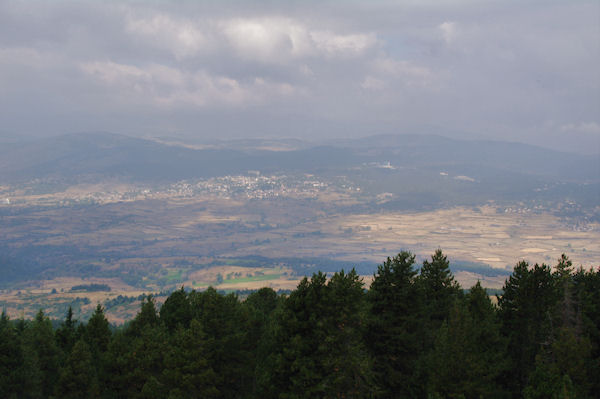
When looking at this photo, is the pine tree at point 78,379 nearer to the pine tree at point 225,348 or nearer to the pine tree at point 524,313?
the pine tree at point 225,348

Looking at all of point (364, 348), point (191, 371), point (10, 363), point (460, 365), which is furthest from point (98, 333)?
point (460, 365)

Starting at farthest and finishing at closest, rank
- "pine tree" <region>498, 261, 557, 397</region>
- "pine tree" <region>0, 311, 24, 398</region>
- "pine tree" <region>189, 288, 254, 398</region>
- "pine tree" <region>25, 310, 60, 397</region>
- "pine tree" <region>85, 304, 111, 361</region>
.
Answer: "pine tree" <region>85, 304, 111, 361</region> → "pine tree" <region>25, 310, 60, 397</region> → "pine tree" <region>0, 311, 24, 398</region> → "pine tree" <region>189, 288, 254, 398</region> → "pine tree" <region>498, 261, 557, 397</region>

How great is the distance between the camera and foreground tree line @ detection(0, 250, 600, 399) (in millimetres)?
25625

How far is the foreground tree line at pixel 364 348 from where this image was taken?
25625mm

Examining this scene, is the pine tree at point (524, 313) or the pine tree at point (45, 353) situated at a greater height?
the pine tree at point (524, 313)

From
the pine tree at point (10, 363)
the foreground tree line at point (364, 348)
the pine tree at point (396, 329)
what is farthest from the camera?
the pine tree at point (10, 363)

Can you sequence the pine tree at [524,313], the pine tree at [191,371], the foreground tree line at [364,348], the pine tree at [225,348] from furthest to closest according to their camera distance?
the pine tree at [225,348] → the pine tree at [524,313] → the pine tree at [191,371] → the foreground tree line at [364,348]

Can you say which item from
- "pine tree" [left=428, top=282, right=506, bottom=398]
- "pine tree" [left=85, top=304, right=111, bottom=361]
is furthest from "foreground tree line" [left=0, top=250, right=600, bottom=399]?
"pine tree" [left=85, top=304, right=111, bottom=361]

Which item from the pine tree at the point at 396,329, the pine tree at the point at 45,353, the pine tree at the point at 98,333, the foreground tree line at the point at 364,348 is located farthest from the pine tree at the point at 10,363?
the pine tree at the point at 396,329

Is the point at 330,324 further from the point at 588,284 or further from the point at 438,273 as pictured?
the point at 588,284

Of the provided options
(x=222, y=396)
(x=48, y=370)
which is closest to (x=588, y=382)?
(x=222, y=396)

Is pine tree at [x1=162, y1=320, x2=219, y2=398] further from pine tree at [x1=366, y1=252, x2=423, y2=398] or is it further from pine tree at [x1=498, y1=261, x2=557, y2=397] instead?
pine tree at [x1=498, y1=261, x2=557, y2=397]

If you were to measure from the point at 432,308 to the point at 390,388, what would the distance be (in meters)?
7.56

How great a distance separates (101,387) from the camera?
34438mm
